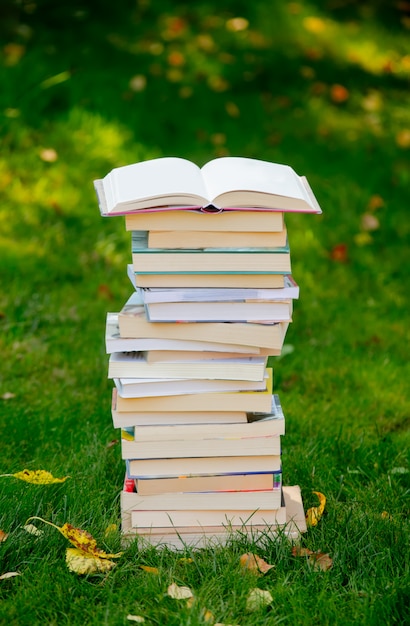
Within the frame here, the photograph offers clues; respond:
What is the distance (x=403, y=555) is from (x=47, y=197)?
A: 3098 millimetres

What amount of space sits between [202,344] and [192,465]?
38 centimetres

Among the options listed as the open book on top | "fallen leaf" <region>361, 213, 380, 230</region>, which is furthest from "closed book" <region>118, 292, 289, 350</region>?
"fallen leaf" <region>361, 213, 380, 230</region>

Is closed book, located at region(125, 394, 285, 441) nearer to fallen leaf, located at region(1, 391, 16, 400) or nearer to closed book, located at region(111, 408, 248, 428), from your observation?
closed book, located at region(111, 408, 248, 428)

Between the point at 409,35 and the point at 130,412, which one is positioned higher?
the point at 130,412

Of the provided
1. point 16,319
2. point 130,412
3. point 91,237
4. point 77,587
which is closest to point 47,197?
point 91,237

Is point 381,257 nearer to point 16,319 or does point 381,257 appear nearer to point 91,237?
point 91,237

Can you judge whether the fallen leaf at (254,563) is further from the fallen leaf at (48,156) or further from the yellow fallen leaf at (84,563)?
the fallen leaf at (48,156)

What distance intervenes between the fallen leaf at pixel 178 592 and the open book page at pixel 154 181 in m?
1.04

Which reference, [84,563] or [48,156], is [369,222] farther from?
[84,563]

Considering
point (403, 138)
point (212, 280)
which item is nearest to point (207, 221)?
point (212, 280)

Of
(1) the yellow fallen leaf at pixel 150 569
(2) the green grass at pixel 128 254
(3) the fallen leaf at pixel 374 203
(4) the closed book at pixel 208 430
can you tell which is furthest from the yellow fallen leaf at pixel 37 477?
(3) the fallen leaf at pixel 374 203

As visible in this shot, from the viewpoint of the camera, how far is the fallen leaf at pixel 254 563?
98.5 inches

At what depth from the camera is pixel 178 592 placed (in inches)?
93.7

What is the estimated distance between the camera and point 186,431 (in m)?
2.64
